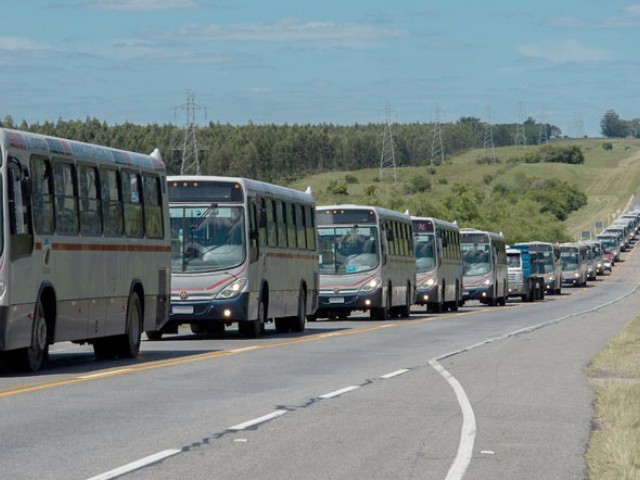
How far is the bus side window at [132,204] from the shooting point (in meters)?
23.7

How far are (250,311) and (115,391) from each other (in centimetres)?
1359

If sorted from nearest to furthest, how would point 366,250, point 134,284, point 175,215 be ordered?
point 134,284, point 175,215, point 366,250

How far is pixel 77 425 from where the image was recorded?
46.4 ft

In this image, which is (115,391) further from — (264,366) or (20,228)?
(264,366)

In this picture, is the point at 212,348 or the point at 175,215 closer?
the point at 212,348

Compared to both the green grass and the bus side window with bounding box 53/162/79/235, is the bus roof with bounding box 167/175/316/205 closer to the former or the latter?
the green grass

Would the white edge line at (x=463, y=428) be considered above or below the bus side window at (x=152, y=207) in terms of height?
below

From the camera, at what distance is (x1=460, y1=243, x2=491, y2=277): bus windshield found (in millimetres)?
68812

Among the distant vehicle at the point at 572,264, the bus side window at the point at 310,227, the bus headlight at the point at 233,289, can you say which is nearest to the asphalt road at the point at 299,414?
the bus headlight at the point at 233,289

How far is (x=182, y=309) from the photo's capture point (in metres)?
30.8

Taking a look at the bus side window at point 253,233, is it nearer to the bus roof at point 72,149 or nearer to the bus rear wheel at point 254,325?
the bus rear wheel at point 254,325

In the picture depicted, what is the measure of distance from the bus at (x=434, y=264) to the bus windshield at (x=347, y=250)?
1013 cm

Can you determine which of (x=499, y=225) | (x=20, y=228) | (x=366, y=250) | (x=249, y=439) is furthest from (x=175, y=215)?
(x=499, y=225)

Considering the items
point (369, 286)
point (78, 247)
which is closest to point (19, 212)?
point (78, 247)
